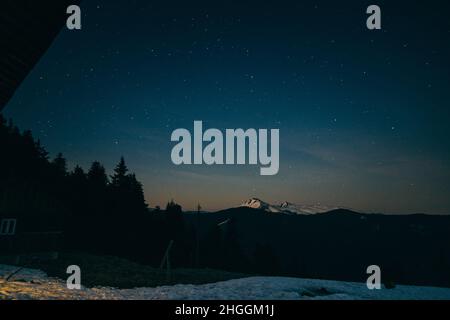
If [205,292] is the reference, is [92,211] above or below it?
above

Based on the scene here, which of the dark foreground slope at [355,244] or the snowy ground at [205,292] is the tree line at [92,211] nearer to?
the snowy ground at [205,292]

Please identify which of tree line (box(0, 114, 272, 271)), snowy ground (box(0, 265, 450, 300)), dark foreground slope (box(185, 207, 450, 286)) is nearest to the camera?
snowy ground (box(0, 265, 450, 300))

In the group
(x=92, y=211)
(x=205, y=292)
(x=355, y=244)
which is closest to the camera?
(x=205, y=292)

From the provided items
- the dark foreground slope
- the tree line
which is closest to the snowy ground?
the tree line

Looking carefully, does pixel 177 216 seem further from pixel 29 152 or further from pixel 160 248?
pixel 29 152

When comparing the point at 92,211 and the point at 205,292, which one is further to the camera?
the point at 92,211

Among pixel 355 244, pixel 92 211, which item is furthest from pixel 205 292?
pixel 355 244

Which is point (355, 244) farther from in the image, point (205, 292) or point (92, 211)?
point (205, 292)

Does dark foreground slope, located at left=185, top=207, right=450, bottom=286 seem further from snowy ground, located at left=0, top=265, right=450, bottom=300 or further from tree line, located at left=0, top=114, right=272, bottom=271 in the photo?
snowy ground, located at left=0, top=265, right=450, bottom=300

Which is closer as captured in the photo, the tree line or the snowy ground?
the snowy ground

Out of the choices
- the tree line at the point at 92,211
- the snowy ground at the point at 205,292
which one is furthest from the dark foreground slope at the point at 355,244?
the snowy ground at the point at 205,292

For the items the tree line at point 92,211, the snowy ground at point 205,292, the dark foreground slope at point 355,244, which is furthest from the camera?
the dark foreground slope at point 355,244

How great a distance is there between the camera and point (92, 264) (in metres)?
18.4
